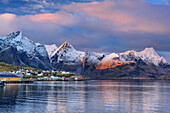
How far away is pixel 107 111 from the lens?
63.4 meters

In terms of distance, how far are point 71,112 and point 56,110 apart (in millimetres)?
4746

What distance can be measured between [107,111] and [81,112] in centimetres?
628

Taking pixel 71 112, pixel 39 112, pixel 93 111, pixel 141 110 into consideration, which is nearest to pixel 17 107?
pixel 39 112

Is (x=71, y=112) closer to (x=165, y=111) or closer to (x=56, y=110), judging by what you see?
(x=56, y=110)

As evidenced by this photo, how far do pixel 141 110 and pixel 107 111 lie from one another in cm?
913

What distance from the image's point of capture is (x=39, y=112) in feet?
201

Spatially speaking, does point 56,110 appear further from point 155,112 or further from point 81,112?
point 155,112

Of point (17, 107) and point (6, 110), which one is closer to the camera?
point (6, 110)

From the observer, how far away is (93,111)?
208ft

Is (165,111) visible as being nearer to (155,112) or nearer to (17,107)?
(155,112)

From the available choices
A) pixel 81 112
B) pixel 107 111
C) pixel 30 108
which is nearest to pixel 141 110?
pixel 107 111

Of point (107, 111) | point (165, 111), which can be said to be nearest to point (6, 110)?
point (107, 111)

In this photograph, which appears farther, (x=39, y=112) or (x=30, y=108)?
(x=30, y=108)

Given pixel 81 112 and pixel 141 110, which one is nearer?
pixel 81 112
